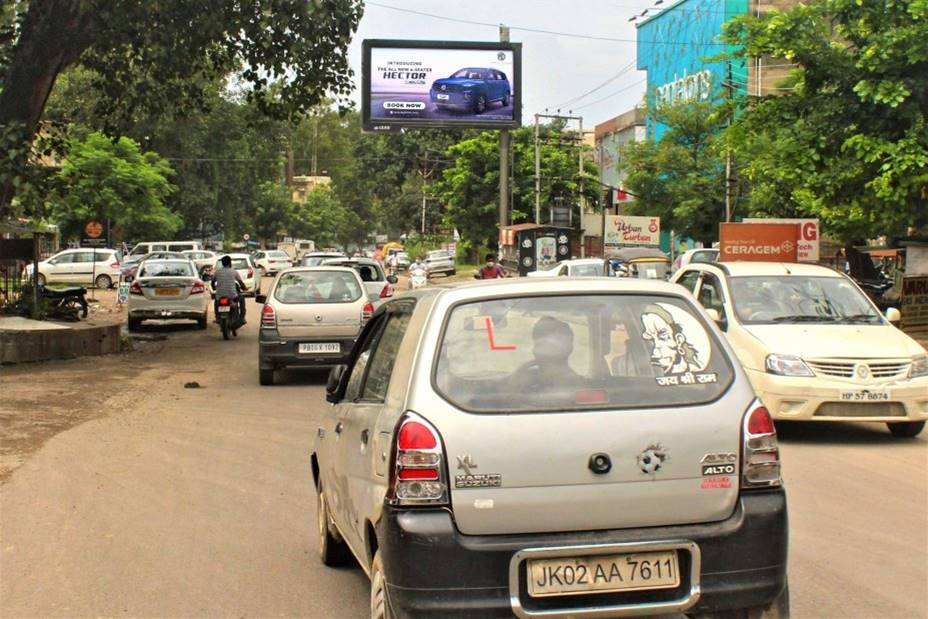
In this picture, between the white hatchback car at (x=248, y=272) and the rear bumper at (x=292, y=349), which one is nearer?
the rear bumper at (x=292, y=349)

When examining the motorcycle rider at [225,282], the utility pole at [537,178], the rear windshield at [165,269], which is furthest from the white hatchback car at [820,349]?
the utility pole at [537,178]

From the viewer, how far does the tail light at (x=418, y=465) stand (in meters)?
4.14

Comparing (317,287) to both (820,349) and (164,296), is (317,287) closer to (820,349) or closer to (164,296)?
(820,349)

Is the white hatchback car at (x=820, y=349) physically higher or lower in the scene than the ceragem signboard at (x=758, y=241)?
lower

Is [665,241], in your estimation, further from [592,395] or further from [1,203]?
[592,395]

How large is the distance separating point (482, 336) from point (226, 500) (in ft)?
13.7

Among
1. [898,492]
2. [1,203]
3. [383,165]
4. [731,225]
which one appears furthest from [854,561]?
[383,165]

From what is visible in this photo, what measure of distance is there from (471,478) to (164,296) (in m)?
21.9

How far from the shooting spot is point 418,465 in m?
4.16

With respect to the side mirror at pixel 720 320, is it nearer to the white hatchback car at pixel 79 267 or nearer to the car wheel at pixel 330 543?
the car wheel at pixel 330 543

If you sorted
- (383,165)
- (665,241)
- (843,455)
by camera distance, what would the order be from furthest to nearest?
(383,165) < (665,241) < (843,455)

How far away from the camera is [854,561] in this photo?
627cm

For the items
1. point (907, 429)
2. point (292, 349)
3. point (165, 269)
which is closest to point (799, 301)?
point (907, 429)

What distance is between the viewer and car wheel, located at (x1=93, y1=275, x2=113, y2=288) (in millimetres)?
44656
